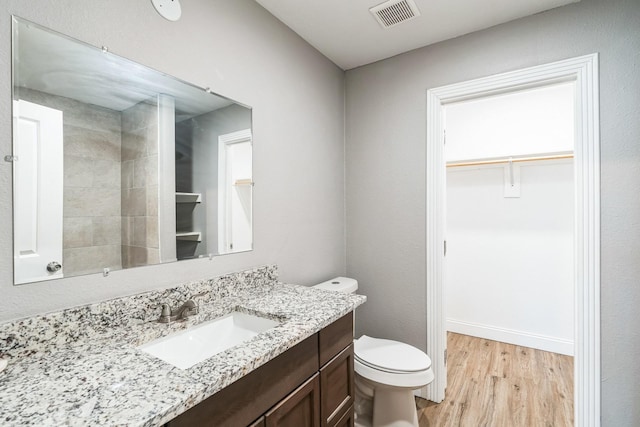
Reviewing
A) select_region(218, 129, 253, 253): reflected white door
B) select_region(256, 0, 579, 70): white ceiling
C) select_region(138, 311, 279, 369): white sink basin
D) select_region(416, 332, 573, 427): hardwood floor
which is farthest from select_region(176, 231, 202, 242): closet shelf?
select_region(416, 332, 573, 427): hardwood floor

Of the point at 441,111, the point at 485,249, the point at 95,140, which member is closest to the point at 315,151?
the point at 441,111

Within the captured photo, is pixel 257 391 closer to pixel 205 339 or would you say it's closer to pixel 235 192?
pixel 205 339

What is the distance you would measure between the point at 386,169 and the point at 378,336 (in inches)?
48.2

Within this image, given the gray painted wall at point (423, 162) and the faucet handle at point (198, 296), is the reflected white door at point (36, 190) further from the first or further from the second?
the gray painted wall at point (423, 162)

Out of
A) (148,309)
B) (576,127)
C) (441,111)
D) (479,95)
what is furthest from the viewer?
(441,111)

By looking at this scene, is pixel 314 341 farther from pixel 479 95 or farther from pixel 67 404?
pixel 479 95

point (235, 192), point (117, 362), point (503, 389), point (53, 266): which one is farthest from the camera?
point (503, 389)

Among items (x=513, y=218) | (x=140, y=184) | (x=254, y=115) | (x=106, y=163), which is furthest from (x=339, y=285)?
(x=513, y=218)

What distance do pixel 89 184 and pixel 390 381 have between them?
1.60 m

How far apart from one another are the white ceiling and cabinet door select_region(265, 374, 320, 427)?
1.81 metres

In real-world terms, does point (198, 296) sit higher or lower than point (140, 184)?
lower

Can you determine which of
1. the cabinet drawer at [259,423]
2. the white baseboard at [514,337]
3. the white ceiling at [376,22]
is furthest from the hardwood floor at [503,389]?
the white ceiling at [376,22]

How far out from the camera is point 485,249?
2.96 metres

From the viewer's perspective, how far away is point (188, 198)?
1.32m
